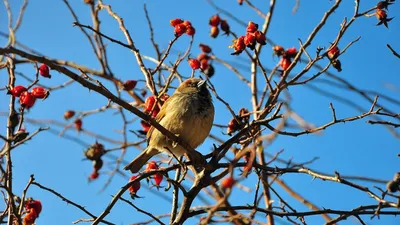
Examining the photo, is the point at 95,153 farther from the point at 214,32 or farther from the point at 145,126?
the point at 214,32

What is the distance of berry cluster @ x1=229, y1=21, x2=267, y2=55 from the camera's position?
4.29 meters

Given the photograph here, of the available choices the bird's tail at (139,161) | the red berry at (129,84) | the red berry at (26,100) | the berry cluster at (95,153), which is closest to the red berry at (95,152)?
the berry cluster at (95,153)

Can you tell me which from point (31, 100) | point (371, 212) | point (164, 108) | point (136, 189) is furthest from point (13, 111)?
point (371, 212)

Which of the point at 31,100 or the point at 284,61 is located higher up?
the point at 284,61

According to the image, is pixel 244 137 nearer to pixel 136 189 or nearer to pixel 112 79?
pixel 136 189

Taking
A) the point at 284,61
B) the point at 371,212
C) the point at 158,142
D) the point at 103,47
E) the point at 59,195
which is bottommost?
the point at 371,212

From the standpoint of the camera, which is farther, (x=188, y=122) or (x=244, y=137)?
(x=188, y=122)

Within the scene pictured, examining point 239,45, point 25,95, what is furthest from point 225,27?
point 25,95

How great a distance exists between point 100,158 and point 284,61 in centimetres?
202

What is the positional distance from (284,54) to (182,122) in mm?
1199

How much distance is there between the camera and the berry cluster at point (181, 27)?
4676mm

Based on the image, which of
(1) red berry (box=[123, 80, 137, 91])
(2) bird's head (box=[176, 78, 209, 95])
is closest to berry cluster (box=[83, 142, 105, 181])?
(1) red berry (box=[123, 80, 137, 91])

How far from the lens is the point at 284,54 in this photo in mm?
5242

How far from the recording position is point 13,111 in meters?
3.85
